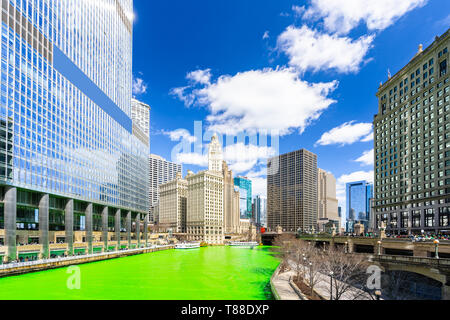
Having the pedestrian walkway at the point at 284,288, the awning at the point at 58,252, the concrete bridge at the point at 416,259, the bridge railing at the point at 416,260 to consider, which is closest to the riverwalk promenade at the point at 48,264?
the awning at the point at 58,252

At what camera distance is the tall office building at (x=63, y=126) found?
63.1m

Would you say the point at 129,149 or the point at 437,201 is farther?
the point at 129,149

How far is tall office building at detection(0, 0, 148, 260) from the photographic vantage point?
63.1 metres

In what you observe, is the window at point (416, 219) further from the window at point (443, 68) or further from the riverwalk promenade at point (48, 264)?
the riverwalk promenade at point (48, 264)

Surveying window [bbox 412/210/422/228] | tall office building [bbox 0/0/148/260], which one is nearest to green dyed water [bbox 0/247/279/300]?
tall office building [bbox 0/0/148/260]

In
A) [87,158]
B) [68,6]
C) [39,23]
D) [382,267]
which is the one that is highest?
[68,6]

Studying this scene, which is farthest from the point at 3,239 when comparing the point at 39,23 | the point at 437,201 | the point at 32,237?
the point at 437,201

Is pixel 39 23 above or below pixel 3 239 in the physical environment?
above

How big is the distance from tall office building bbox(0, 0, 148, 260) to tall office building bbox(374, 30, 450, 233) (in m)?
93.3

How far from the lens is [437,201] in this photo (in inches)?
3386

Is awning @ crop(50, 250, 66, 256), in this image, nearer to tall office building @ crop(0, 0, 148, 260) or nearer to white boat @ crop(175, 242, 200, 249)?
tall office building @ crop(0, 0, 148, 260)

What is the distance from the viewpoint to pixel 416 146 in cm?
9625
